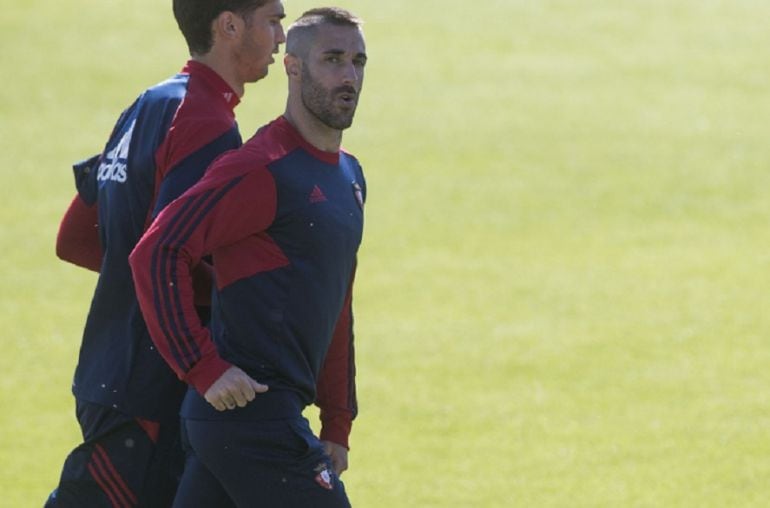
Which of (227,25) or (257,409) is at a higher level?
(227,25)

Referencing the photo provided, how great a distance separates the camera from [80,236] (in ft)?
19.4

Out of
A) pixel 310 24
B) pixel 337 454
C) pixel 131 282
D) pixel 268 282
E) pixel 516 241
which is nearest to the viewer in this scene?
pixel 268 282

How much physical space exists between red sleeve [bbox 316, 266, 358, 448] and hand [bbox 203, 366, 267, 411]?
0.61 m

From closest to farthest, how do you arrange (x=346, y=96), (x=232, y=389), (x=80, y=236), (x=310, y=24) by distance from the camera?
(x=232, y=389) < (x=346, y=96) < (x=310, y=24) < (x=80, y=236)

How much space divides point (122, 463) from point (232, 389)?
69cm

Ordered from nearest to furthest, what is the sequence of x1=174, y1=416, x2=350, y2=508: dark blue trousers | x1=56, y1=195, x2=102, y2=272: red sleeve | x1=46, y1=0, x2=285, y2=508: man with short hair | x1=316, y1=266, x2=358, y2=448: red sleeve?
1. x1=174, y1=416, x2=350, y2=508: dark blue trousers
2. x1=46, y1=0, x2=285, y2=508: man with short hair
3. x1=316, y1=266, x2=358, y2=448: red sleeve
4. x1=56, y1=195, x2=102, y2=272: red sleeve

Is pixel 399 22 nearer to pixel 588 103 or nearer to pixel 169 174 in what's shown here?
pixel 588 103

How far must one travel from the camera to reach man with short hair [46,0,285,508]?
547 centimetres

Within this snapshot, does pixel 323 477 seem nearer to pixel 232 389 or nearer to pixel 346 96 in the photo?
pixel 232 389

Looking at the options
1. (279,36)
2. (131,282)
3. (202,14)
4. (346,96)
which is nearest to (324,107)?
(346,96)

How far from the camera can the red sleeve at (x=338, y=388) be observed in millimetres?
5637

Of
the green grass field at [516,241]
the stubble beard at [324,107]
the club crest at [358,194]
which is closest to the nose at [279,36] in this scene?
the stubble beard at [324,107]

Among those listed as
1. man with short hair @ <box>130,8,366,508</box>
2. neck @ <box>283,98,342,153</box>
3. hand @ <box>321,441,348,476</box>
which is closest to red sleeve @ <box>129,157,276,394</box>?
man with short hair @ <box>130,8,366,508</box>

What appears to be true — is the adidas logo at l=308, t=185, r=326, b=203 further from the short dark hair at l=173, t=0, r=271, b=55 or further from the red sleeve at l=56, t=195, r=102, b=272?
the red sleeve at l=56, t=195, r=102, b=272
